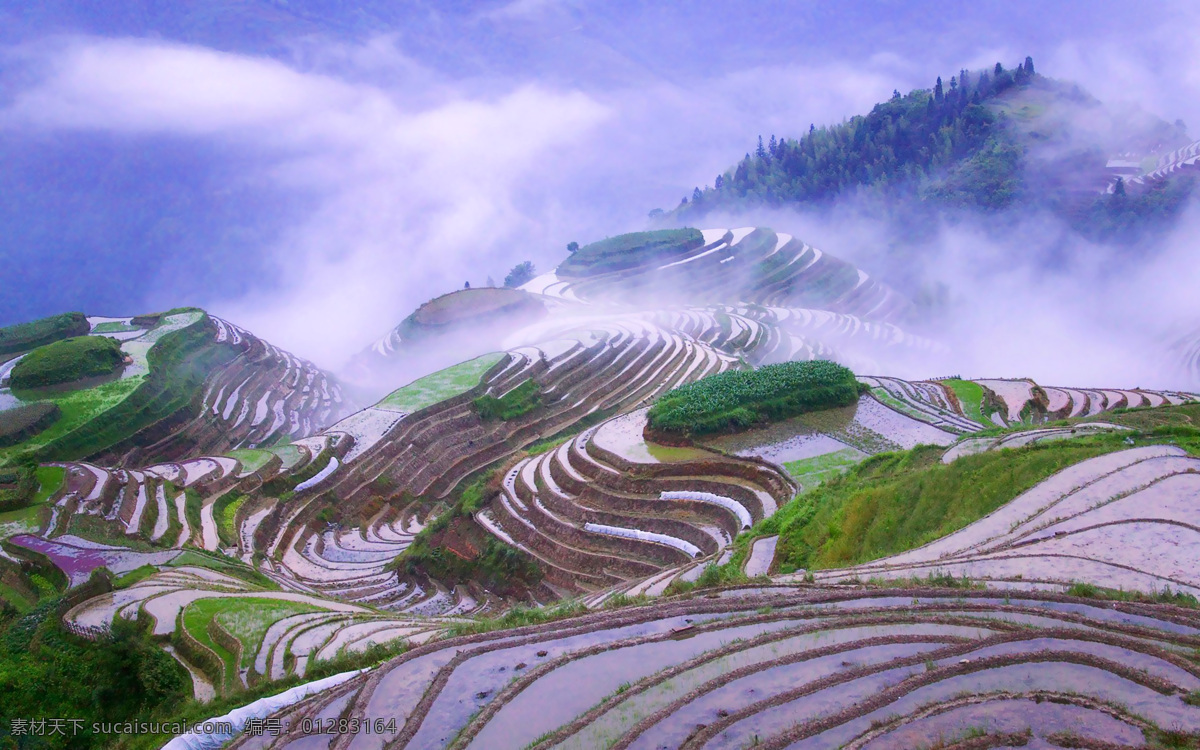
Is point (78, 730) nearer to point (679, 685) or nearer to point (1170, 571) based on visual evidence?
point (679, 685)

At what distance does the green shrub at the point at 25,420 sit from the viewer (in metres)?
23.4

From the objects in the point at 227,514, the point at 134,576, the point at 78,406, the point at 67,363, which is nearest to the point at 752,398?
the point at 227,514

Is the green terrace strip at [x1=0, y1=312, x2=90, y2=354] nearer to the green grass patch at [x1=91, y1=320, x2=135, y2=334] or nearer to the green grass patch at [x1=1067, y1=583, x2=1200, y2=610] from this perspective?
the green grass patch at [x1=91, y1=320, x2=135, y2=334]

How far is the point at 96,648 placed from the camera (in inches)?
436

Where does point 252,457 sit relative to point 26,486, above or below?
above

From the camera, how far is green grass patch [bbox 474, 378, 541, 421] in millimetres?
28641

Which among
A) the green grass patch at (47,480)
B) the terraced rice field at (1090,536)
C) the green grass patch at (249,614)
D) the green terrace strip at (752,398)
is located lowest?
the green grass patch at (249,614)

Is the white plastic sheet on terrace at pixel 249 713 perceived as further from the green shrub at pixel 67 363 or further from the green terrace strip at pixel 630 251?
the green terrace strip at pixel 630 251

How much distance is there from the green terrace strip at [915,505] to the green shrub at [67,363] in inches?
1120

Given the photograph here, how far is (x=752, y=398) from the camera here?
22.1m

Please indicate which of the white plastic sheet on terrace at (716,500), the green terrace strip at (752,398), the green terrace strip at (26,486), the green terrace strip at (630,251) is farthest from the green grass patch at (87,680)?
the green terrace strip at (630,251)

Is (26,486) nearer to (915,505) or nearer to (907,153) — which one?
(915,505)

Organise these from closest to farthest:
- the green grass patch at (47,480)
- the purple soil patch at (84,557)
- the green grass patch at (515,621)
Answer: the green grass patch at (515,621)
the purple soil patch at (84,557)
the green grass patch at (47,480)

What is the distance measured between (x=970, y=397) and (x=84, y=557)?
25632 mm
